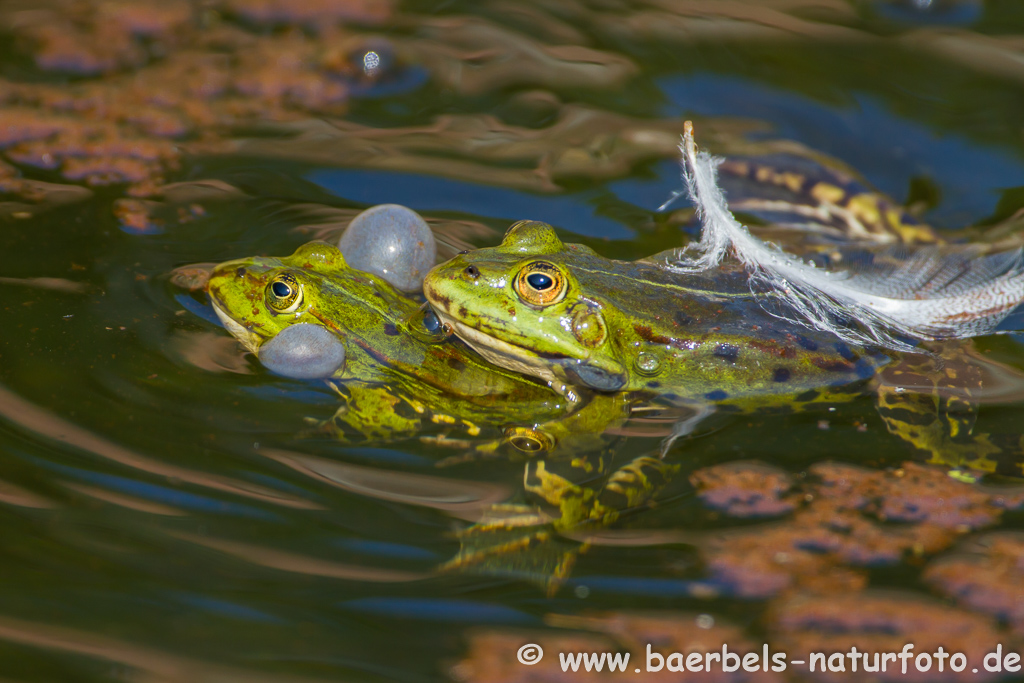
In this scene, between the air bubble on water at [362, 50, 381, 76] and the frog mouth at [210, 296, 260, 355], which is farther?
the air bubble on water at [362, 50, 381, 76]

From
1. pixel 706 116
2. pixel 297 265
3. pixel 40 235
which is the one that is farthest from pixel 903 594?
pixel 40 235

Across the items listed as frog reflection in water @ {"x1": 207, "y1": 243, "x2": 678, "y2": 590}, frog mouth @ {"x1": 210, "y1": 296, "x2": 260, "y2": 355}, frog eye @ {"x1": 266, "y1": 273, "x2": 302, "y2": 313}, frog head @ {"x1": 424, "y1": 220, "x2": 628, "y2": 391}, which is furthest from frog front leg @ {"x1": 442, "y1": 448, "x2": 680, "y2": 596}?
frog mouth @ {"x1": 210, "y1": 296, "x2": 260, "y2": 355}

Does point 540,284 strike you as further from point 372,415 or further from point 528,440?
point 372,415

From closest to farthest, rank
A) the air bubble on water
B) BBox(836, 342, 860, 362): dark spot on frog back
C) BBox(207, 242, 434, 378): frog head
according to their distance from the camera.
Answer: BBox(207, 242, 434, 378): frog head, BBox(836, 342, 860, 362): dark spot on frog back, the air bubble on water

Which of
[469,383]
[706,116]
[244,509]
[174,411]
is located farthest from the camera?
[706,116]

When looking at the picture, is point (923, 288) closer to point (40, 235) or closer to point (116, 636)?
point (116, 636)

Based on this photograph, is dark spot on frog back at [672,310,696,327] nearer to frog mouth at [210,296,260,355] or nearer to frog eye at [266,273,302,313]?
frog eye at [266,273,302,313]

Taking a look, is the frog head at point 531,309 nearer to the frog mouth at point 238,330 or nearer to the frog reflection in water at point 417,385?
the frog reflection in water at point 417,385
